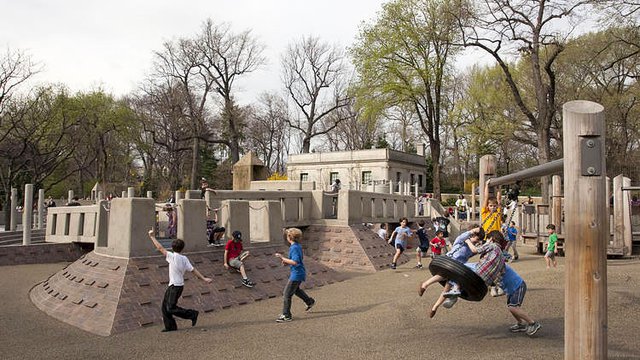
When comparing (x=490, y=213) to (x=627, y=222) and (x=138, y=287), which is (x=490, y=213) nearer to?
(x=138, y=287)

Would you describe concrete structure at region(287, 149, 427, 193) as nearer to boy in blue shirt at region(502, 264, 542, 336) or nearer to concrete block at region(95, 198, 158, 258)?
concrete block at region(95, 198, 158, 258)

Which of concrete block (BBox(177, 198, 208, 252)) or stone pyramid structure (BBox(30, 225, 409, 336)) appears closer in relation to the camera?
stone pyramid structure (BBox(30, 225, 409, 336))

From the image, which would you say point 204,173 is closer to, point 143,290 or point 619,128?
point 619,128

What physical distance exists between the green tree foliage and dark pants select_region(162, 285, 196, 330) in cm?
3019

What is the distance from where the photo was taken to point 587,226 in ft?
14.5

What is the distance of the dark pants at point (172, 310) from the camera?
891 cm

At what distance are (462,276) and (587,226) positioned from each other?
1826 mm

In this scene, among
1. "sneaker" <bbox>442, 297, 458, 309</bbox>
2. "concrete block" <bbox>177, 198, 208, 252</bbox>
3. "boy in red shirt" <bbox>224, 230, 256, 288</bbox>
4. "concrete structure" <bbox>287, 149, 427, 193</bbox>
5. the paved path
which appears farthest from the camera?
"concrete structure" <bbox>287, 149, 427, 193</bbox>

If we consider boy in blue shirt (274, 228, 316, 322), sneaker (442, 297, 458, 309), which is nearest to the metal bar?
sneaker (442, 297, 458, 309)

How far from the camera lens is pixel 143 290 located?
402 inches

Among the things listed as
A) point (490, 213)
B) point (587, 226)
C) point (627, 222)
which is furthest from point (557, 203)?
point (587, 226)

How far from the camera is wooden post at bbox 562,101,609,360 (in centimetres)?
438

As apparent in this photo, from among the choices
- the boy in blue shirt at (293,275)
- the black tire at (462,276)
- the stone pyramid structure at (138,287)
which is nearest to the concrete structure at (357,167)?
the stone pyramid structure at (138,287)

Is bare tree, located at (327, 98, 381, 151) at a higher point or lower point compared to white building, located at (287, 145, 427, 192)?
higher
